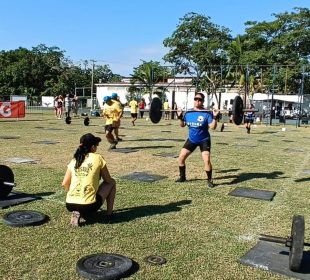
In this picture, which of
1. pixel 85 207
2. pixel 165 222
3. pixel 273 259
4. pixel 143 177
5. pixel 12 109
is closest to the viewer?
pixel 273 259

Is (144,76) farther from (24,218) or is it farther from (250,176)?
(24,218)

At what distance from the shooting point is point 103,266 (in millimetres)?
3510

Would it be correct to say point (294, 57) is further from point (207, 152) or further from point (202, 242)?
point (202, 242)

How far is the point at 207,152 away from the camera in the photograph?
6.98m

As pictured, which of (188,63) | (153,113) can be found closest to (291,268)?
(153,113)

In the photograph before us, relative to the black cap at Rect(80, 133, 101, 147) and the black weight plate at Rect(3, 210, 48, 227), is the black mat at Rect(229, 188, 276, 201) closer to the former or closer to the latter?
the black cap at Rect(80, 133, 101, 147)

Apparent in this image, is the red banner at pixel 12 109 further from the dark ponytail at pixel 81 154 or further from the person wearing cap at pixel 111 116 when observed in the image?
the dark ponytail at pixel 81 154

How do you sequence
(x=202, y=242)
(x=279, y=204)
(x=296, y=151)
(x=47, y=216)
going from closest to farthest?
(x=202, y=242) < (x=47, y=216) < (x=279, y=204) < (x=296, y=151)

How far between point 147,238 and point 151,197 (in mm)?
1737

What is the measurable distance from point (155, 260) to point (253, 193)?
3.17 meters

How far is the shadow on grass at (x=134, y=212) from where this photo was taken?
4.85m

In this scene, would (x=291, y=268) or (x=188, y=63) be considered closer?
(x=291, y=268)

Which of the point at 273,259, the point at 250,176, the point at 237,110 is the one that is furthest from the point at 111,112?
the point at 273,259

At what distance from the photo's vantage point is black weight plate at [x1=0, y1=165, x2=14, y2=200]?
5320 millimetres
